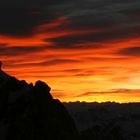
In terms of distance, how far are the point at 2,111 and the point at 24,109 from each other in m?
4.00

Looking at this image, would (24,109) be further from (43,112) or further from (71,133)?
(71,133)

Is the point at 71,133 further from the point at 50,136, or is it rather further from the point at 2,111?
the point at 2,111

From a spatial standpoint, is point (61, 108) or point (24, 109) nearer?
point (24, 109)

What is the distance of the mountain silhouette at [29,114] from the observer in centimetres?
9431

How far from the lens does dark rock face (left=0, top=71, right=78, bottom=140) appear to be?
9431cm

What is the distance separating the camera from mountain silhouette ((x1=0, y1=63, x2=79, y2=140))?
94312 millimetres

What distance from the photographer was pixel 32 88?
99.9 meters

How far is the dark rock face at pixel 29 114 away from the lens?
9431 centimetres

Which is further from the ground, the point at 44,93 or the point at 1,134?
the point at 44,93

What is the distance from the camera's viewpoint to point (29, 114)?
9581 centimetres

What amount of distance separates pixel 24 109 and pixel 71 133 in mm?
11617

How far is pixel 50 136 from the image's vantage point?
9675 centimetres

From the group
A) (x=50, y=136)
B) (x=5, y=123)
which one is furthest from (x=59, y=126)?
(x=5, y=123)

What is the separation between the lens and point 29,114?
95812 millimetres
